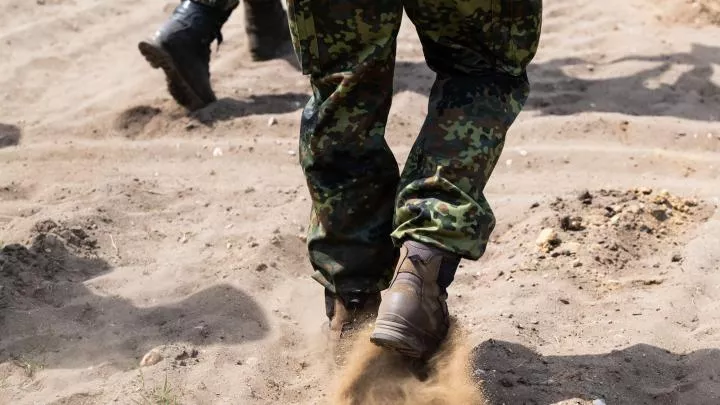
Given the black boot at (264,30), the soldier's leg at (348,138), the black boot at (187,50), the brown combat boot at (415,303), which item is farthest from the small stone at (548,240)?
the black boot at (264,30)

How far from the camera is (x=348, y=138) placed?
2355 millimetres

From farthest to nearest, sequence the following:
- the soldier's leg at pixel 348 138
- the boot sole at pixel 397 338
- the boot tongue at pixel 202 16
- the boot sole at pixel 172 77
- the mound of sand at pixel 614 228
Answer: the boot tongue at pixel 202 16 → the boot sole at pixel 172 77 → the mound of sand at pixel 614 228 → the soldier's leg at pixel 348 138 → the boot sole at pixel 397 338

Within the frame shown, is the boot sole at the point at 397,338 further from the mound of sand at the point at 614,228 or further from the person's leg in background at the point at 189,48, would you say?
the person's leg in background at the point at 189,48

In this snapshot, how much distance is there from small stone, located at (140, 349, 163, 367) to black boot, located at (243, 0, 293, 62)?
295cm

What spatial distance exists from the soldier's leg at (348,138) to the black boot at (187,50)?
2.24 metres

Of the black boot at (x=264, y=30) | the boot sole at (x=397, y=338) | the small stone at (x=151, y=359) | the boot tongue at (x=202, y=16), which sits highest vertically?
the boot sole at (x=397, y=338)

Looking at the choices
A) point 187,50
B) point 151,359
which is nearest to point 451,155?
point 151,359

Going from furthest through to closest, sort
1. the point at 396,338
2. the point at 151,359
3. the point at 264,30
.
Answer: the point at 264,30, the point at 151,359, the point at 396,338

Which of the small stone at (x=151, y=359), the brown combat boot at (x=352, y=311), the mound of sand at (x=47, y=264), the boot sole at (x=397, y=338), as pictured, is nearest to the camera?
the boot sole at (x=397, y=338)

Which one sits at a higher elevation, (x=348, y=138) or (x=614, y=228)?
(x=348, y=138)

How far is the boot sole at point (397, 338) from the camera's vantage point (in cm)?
215

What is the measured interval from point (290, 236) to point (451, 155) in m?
1.27

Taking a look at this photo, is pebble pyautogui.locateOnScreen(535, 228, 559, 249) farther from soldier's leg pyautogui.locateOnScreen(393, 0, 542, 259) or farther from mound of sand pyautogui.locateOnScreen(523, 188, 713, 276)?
soldier's leg pyautogui.locateOnScreen(393, 0, 542, 259)

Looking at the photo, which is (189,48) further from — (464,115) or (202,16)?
(464,115)
